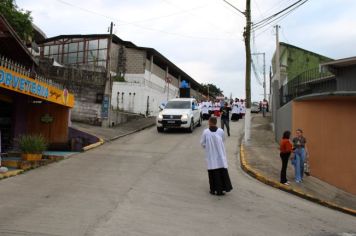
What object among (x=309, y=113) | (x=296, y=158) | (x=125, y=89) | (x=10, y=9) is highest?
(x=10, y=9)

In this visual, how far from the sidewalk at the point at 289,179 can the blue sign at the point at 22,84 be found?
7573 mm

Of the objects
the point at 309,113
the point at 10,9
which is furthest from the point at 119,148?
the point at 10,9

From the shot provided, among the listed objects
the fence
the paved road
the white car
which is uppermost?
the fence

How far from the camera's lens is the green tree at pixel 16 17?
80.5 feet

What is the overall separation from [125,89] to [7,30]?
15.8 metres

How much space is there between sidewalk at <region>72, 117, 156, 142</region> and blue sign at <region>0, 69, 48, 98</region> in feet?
16.5

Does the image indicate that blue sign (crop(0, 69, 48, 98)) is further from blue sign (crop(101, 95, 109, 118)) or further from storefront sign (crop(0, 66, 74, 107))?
blue sign (crop(101, 95, 109, 118))

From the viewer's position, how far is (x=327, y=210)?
35.0 feet

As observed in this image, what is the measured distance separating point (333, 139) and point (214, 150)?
455 cm

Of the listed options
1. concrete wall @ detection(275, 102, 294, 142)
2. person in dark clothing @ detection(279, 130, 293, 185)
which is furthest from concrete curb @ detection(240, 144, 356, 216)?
concrete wall @ detection(275, 102, 294, 142)

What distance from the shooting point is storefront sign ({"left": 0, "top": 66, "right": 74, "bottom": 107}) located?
13260mm

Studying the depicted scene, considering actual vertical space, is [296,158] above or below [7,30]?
below

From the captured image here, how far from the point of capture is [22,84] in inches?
574

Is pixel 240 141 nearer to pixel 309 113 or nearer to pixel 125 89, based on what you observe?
pixel 309 113
